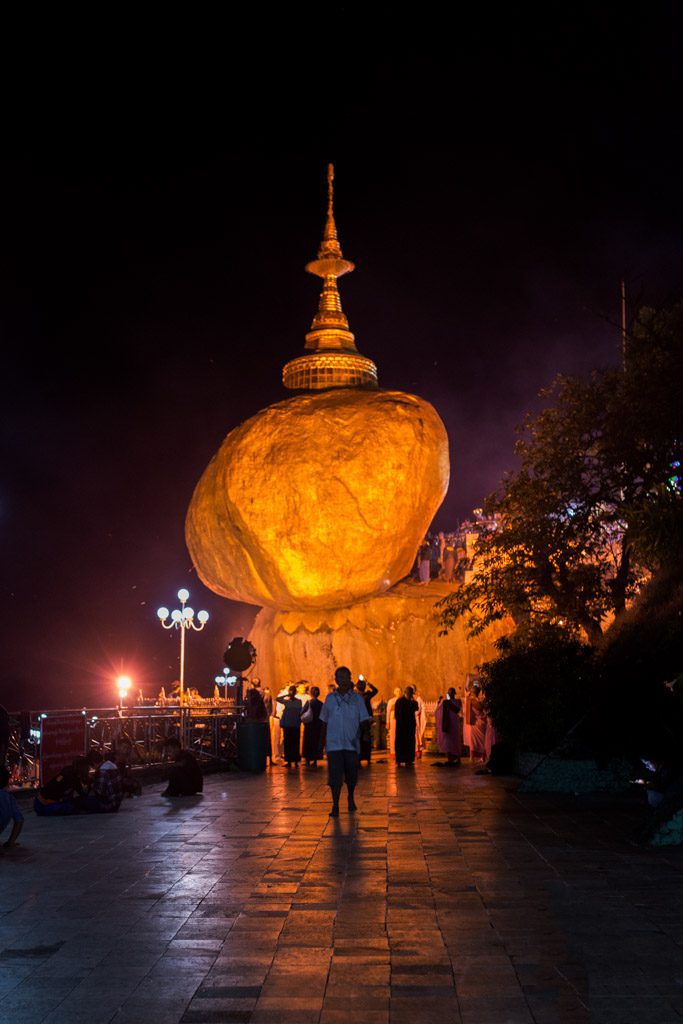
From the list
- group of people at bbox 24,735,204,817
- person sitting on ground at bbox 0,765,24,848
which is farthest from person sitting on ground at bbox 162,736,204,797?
person sitting on ground at bbox 0,765,24,848

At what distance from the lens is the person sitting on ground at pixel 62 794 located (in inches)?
483

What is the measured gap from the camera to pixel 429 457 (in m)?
34.2

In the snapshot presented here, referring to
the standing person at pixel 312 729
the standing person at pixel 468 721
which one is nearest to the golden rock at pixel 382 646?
the standing person at pixel 468 721

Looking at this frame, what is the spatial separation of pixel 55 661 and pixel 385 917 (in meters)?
36.5

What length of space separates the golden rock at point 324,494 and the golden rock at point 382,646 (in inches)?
24.7

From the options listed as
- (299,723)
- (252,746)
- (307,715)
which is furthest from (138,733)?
(307,715)

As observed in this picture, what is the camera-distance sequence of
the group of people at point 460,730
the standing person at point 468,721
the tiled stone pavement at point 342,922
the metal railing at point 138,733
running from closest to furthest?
the tiled stone pavement at point 342,922, the metal railing at point 138,733, the group of people at point 460,730, the standing person at point 468,721

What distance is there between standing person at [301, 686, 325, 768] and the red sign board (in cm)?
617

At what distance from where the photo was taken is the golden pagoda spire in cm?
3738

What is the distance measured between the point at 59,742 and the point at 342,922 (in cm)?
855

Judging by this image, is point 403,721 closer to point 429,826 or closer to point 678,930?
point 429,826

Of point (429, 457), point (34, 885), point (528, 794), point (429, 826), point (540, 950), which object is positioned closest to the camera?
point (540, 950)

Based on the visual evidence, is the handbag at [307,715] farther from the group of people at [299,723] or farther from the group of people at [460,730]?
the group of people at [460,730]

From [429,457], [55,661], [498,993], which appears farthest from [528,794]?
[55,661]
